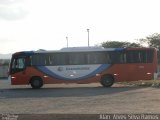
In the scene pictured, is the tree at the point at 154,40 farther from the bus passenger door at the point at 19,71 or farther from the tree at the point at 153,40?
the bus passenger door at the point at 19,71

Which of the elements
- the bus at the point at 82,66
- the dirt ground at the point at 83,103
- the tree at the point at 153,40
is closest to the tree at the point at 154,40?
the tree at the point at 153,40

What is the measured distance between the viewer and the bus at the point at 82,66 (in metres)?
35.1

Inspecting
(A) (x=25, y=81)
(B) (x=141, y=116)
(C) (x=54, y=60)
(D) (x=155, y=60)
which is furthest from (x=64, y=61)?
(B) (x=141, y=116)

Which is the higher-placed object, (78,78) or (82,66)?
(82,66)

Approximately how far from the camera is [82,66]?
3541cm

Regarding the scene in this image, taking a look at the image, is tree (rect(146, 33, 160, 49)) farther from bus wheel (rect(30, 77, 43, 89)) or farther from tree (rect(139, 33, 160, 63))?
bus wheel (rect(30, 77, 43, 89))

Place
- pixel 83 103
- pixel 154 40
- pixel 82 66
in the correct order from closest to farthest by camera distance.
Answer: pixel 83 103, pixel 82 66, pixel 154 40

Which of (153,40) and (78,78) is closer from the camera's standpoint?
(78,78)

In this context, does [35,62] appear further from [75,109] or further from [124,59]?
[75,109]

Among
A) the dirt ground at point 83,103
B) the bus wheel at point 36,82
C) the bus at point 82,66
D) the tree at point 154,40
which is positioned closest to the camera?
the dirt ground at point 83,103

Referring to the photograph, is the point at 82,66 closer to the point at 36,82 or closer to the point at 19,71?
the point at 36,82

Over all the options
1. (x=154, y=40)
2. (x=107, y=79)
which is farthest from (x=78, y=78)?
(x=154, y=40)

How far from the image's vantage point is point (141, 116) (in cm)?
1319

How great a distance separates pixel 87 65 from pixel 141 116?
2231 centimetres
